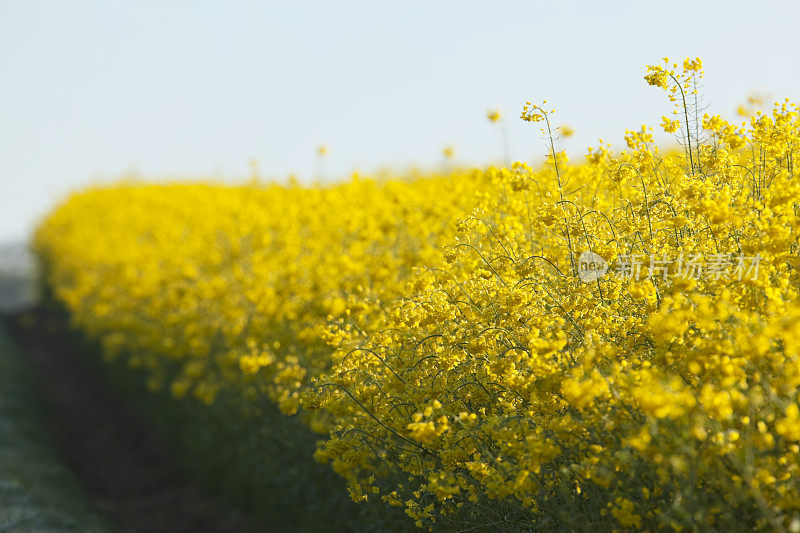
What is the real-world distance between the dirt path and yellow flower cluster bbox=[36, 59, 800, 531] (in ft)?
5.43

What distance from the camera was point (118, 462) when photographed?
987 centimetres

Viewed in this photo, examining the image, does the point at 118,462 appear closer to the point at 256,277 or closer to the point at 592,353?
the point at 256,277

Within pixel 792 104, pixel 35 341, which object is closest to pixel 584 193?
pixel 792 104

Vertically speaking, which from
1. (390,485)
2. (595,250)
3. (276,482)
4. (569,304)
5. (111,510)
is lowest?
(111,510)

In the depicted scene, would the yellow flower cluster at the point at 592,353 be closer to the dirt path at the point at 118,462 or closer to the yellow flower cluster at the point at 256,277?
the yellow flower cluster at the point at 256,277

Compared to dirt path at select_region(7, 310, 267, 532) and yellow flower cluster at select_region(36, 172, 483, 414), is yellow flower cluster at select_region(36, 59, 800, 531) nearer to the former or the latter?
yellow flower cluster at select_region(36, 172, 483, 414)

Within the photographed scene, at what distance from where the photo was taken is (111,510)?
8.29 meters

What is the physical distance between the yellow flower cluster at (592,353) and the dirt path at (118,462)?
5.43 feet

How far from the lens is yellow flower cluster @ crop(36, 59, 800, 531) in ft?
10.7

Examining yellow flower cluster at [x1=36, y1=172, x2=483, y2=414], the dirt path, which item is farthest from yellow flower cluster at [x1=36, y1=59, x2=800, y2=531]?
the dirt path

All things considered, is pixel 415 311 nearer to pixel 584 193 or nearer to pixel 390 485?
pixel 390 485

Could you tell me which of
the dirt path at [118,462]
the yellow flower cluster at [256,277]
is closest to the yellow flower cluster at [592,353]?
the yellow flower cluster at [256,277]

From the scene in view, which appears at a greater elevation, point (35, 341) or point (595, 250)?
point (595, 250)

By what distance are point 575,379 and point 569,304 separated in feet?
3.75
